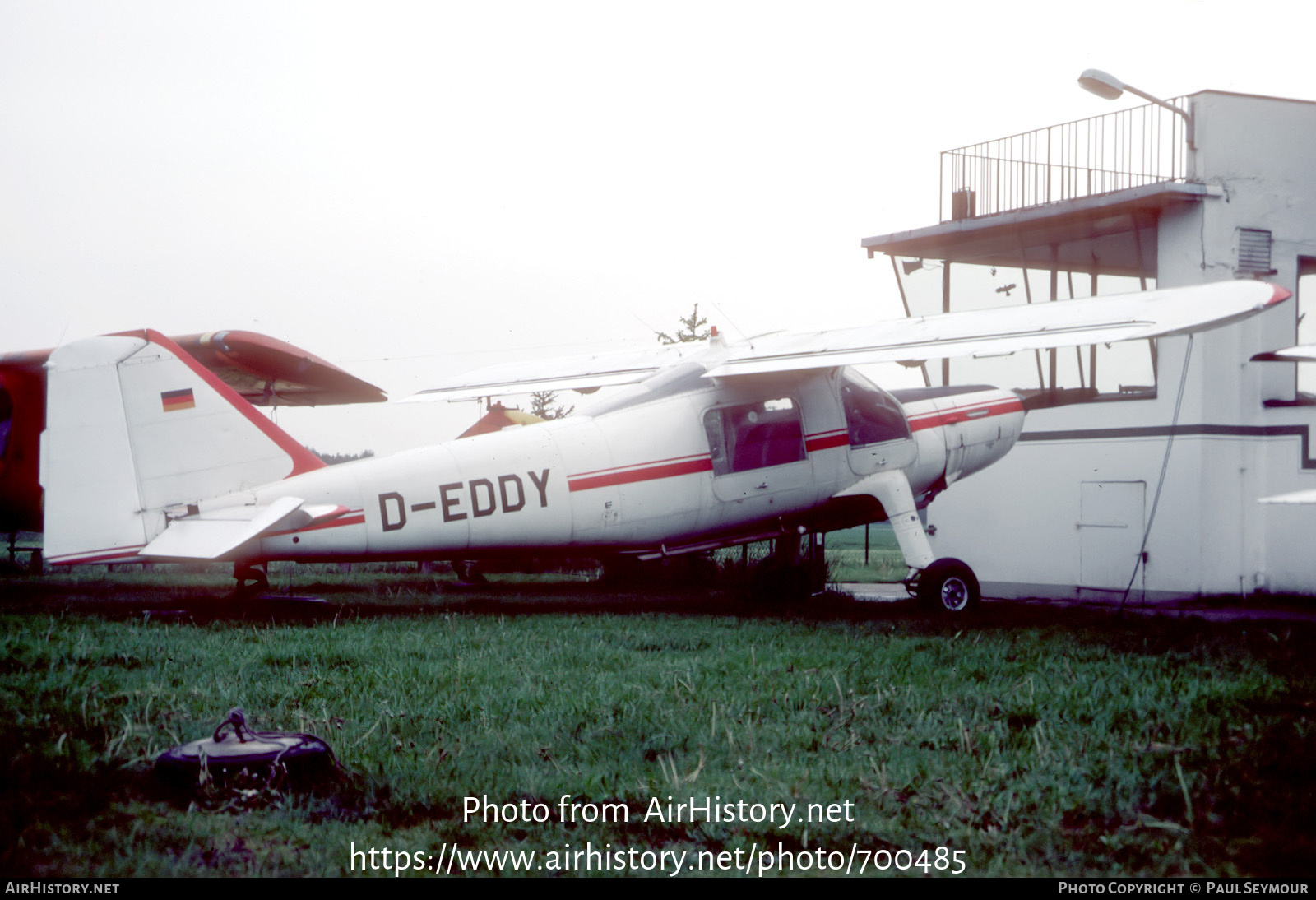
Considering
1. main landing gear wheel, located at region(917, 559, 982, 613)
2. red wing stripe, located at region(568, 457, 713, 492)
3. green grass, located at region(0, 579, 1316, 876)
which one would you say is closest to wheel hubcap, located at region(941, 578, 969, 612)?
main landing gear wheel, located at region(917, 559, 982, 613)

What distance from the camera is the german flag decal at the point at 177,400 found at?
797 centimetres

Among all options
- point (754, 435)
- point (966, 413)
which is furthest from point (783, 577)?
point (966, 413)

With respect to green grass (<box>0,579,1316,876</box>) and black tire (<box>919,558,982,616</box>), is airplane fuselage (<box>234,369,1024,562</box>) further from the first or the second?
green grass (<box>0,579,1316,876</box>)

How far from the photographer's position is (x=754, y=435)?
10.1 meters

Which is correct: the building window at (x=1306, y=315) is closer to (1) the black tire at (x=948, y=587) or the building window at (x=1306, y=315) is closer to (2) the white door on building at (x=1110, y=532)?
(2) the white door on building at (x=1110, y=532)

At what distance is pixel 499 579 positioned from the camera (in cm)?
1411

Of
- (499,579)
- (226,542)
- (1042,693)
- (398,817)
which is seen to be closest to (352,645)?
(226,542)

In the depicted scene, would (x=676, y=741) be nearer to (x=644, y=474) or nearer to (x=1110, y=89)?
(x=644, y=474)

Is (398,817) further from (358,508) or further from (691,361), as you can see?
(691,361)

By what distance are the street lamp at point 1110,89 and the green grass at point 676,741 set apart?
22.8ft

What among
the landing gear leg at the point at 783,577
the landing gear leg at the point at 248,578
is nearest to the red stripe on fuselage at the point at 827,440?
the landing gear leg at the point at 783,577

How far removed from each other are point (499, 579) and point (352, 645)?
24.7ft

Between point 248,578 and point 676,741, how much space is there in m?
5.97

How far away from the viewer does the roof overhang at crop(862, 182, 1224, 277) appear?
11.8 metres
